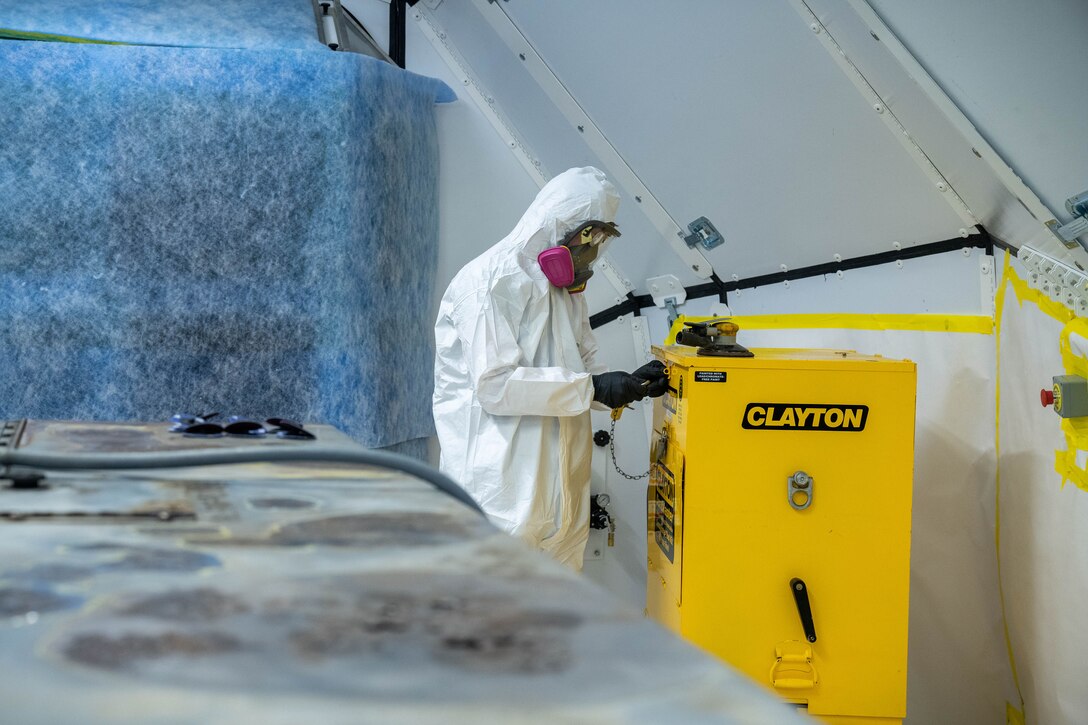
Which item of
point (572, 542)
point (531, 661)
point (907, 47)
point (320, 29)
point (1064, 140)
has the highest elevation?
point (320, 29)

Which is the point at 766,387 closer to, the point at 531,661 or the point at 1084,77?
the point at 1084,77

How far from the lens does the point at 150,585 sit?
0.38 metres

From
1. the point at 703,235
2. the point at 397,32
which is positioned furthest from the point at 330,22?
the point at 703,235

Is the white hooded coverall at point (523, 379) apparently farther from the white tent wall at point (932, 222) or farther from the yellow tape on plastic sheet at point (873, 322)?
the yellow tape on plastic sheet at point (873, 322)

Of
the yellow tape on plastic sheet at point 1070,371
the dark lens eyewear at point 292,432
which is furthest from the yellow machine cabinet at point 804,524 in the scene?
the dark lens eyewear at point 292,432

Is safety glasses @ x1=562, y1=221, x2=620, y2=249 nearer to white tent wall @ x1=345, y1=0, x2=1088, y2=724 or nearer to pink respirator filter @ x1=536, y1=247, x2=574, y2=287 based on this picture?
pink respirator filter @ x1=536, y1=247, x2=574, y2=287

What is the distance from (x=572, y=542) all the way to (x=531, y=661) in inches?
66.6

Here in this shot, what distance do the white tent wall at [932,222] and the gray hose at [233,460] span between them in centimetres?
93

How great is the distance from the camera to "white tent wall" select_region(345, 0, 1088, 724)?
1.28 m

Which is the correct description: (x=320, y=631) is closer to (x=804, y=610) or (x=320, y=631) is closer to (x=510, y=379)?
(x=804, y=610)

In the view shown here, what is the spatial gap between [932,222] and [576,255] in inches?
25.5

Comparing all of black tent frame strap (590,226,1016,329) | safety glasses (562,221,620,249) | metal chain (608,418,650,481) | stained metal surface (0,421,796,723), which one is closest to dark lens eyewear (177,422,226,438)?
stained metal surface (0,421,796,723)

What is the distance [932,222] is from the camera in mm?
1635

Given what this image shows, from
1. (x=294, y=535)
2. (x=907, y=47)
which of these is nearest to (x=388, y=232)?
(x=907, y=47)
